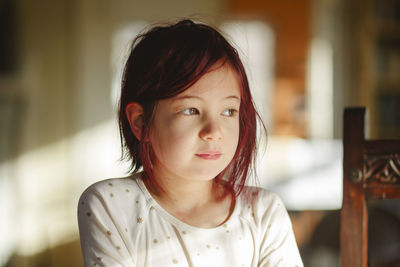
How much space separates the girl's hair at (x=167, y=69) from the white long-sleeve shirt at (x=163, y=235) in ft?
0.19

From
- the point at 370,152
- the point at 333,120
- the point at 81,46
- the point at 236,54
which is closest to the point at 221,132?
the point at 236,54

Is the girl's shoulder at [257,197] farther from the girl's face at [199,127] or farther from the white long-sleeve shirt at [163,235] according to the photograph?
the girl's face at [199,127]

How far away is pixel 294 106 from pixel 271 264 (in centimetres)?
294

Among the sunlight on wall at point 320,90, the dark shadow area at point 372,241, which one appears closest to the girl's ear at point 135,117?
the dark shadow area at point 372,241

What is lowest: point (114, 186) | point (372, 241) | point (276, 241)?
point (372, 241)

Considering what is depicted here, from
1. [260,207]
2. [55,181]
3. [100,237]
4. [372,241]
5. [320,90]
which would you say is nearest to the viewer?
[100,237]

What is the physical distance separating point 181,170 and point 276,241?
0.20 metres

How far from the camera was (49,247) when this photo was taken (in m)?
3.34

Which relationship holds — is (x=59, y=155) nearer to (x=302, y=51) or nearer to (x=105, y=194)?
(x=302, y=51)

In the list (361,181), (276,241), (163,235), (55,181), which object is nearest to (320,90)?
(55,181)

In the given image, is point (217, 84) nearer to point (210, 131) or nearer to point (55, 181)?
point (210, 131)

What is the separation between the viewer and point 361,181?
29.9 inches

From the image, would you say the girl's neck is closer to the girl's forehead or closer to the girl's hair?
the girl's hair

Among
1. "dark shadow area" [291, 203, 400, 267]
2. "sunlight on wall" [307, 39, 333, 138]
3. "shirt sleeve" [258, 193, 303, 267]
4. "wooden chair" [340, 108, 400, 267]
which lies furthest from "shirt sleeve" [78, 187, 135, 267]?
"sunlight on wall" [307, 39, 333, 138]
